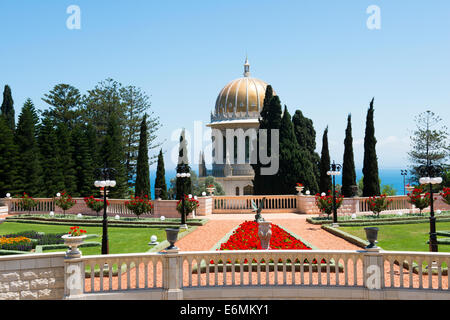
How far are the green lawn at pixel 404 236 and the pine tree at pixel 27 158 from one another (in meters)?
25.6

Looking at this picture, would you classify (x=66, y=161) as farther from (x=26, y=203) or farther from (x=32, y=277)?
(x=32, y=277)

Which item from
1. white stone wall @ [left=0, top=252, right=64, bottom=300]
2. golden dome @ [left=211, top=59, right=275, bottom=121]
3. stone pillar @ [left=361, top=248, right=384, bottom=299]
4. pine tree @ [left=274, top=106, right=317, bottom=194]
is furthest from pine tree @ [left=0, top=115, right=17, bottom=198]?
golden dome @ [left=211, top=59, right=275, bottom=121]

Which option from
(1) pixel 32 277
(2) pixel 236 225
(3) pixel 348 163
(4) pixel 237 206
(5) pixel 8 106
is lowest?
(2) pixel 236 225

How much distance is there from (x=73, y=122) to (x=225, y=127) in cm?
2701

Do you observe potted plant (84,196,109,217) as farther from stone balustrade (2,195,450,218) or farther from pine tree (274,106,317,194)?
pine tree (274,106,317,194)

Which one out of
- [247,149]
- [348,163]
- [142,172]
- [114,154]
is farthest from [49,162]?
[247,149]

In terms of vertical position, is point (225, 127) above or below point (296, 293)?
above

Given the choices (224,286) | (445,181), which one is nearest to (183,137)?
(445,181)

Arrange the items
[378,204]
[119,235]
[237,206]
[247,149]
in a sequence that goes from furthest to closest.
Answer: [247,149], [237,206], [378,204], [119,235]

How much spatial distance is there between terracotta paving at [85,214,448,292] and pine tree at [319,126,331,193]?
349 inches

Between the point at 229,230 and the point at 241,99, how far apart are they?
2018 inches

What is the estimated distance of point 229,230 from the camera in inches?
911

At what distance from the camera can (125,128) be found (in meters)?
55.9
